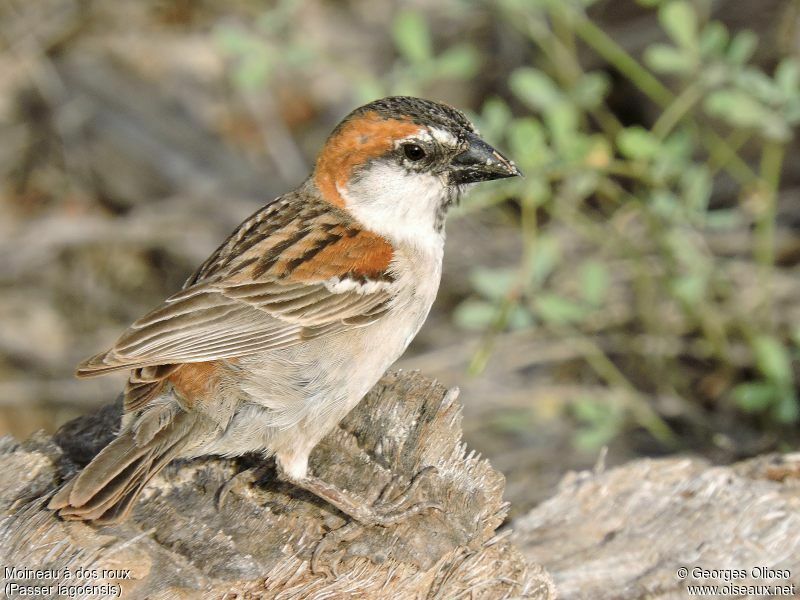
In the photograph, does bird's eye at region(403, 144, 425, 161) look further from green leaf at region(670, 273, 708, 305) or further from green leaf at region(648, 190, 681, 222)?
green leaf at region(670, 273, 708, 305)

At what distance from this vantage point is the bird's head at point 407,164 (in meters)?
3.72

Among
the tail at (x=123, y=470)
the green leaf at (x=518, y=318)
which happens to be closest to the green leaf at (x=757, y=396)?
the green leaf at (x=518, y=318)

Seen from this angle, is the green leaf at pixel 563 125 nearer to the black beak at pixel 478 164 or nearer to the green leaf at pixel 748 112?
the green leaf at pixel 748 112

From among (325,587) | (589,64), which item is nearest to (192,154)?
(589,64)

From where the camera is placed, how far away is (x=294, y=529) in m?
3.12

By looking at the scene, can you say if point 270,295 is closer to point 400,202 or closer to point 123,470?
point 400,202

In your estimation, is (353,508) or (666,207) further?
(666,207)

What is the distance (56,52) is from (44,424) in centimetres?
299

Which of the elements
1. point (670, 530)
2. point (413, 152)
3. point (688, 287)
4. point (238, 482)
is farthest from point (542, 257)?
point (238, 482)

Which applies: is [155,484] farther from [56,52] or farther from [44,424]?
[56,52]

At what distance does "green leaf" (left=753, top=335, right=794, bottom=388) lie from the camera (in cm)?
507

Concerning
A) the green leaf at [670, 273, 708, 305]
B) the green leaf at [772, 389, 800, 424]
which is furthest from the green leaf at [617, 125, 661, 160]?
the green leaf at [772, 389, 800, 424]

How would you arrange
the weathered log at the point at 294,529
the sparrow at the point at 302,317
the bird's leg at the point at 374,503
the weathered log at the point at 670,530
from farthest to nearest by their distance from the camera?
the weathered log at the point at 670,530
the sparrow at the point at 302,317
the bird's leg at the point at 374,503
the weathered log at the point at 294,529

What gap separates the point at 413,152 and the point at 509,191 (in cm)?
98
